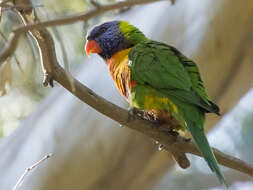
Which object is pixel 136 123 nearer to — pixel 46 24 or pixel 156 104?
pixel 156 104

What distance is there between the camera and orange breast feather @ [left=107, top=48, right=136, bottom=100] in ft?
6.82

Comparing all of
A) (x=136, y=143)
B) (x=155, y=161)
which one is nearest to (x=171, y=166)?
(x=155, y=161)

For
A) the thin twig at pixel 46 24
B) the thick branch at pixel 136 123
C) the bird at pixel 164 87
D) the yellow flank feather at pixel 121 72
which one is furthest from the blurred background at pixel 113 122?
the thin twig at pixel 46 24

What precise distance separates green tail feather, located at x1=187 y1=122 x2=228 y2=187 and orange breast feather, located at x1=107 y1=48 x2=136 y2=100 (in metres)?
0.36

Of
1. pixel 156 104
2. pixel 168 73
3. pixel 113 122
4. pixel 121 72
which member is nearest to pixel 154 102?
pixel 156 104

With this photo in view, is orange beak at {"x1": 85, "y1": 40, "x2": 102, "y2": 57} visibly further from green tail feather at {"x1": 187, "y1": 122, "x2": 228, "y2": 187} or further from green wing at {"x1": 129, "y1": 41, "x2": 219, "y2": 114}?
green tail feather at {"x1": 187, "y1": 122, "x2": 228, "y2": 187}

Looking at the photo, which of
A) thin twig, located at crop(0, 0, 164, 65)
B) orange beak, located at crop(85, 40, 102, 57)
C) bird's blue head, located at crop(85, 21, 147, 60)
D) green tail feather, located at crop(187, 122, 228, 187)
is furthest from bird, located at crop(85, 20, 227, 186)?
thin twig, located at crop(0, 0, 164, 65)

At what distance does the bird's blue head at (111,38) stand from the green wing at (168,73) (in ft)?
0.88

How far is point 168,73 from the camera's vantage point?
6.56 ft

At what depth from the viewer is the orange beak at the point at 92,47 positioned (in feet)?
8.66

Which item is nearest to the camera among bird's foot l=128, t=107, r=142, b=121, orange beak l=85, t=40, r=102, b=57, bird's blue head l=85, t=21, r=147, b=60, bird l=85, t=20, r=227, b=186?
bird's foot l=128, t=107, r=142, b=121

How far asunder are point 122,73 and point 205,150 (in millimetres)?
585

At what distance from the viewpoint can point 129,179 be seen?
2605mm

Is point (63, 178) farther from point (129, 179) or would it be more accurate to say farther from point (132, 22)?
point (132, 22)
